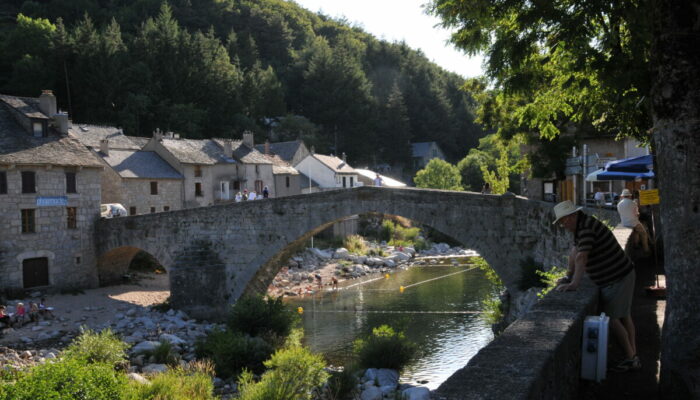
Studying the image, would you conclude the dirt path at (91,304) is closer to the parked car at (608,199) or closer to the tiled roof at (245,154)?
the tiled roof at (245,154)

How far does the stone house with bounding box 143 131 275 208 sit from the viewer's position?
31719 mm

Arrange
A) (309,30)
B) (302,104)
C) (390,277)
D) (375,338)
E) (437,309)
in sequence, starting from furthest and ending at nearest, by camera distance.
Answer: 1. (309,30)
2. (302,104)
3. (390,277)
4. (437,309)
5. (375,338)

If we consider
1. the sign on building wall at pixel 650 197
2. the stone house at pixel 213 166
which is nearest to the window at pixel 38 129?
the stone house at pixel 213 166

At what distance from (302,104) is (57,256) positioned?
144 feet

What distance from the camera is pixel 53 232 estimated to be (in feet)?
70.7

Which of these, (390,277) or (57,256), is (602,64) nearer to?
(57,256)

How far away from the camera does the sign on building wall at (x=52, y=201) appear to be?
21.0 m

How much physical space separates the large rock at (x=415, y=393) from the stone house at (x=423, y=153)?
53.5 meters

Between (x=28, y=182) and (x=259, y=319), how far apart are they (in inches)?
415

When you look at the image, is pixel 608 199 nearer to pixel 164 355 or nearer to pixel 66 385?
pixel 164 355

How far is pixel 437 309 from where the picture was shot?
849 inches

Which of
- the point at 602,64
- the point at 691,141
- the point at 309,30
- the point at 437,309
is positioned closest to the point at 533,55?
the point at 602,64

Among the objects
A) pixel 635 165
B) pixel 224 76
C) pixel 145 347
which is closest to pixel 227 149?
pixel 224 76

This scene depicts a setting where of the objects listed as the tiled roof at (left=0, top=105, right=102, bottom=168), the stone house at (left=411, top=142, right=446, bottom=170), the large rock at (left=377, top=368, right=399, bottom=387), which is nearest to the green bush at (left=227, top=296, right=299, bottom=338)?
the large rock at (left=377, top=368, right=399, bottom=387)
